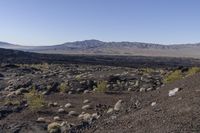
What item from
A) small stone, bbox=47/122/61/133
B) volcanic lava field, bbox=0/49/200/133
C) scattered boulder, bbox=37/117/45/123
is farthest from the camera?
scattered boulder, bbox=37/117/45/123

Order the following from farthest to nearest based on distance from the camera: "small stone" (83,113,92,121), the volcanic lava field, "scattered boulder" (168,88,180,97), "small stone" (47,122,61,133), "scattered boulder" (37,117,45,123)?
"scattered boulder" (37,117,45,123), "small stone" (83,113,92,121), "scattered boulder" (168,88,180,97), "small stone" (47,122,61,133), the volcanic lava field

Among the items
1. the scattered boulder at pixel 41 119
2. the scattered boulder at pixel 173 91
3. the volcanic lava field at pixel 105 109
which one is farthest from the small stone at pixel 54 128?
the scattered boulder at pixel 173 91

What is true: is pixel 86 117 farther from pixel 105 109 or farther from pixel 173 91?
pixel 173 91

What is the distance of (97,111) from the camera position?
1065 inches

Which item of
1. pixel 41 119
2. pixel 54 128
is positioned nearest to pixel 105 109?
pixel 41 119

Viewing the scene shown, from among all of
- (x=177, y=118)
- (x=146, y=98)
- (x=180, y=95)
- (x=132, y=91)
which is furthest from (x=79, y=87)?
(x=177, y=118)

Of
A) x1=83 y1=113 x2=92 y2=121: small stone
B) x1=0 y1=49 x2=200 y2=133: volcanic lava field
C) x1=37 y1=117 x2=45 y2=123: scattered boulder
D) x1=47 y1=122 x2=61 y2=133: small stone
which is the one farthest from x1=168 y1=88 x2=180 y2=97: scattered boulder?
x1=37 y1=117 x2=45 y2=123: scattered boulder

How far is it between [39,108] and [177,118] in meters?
13.3

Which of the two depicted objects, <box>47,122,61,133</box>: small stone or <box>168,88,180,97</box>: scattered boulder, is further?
<box>168,88,180,97</box>: scattered boulder

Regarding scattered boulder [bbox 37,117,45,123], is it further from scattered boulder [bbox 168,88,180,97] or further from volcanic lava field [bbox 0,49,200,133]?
scattered boulder [bbox 168,88,180,97]

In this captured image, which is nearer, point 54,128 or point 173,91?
point 54,128

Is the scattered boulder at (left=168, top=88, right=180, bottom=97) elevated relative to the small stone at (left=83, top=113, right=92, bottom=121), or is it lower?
elevated

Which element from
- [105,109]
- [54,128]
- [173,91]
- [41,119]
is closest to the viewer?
[54,128]

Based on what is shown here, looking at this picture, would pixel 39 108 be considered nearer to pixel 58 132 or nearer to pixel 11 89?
pixel 58 132
